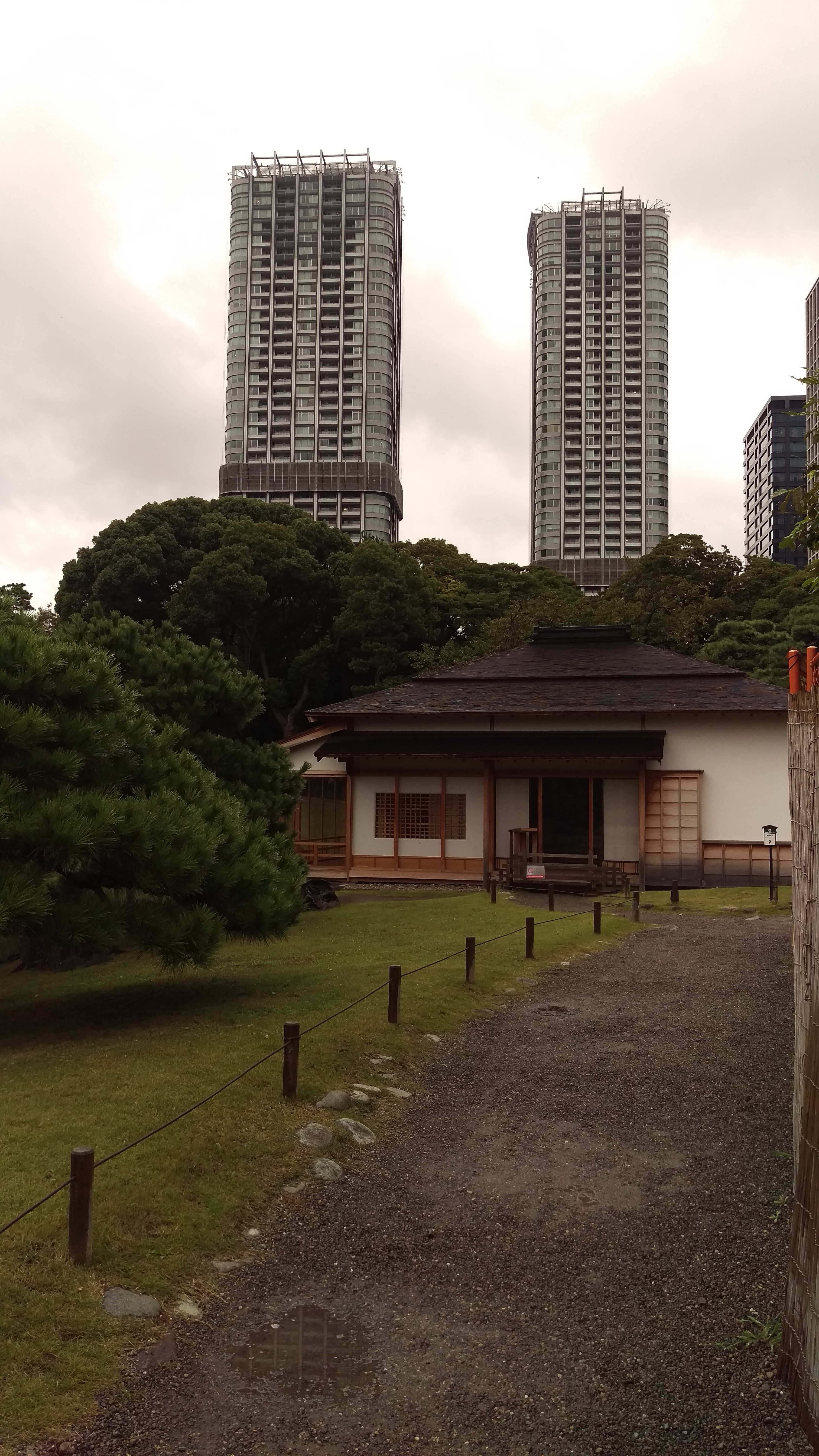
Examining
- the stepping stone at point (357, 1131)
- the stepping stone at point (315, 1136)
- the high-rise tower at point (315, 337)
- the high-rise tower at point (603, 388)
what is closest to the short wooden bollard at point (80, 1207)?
the stepping stone at point (315, 1136)

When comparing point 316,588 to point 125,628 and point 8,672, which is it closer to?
point 125,628

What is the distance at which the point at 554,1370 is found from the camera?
15.4ft

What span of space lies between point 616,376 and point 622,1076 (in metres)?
115

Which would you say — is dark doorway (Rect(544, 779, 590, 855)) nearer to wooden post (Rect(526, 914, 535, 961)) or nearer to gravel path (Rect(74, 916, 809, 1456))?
wooden post (Rect(526, 914, 535, 961))

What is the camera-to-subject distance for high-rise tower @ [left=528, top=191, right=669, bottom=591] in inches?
4461

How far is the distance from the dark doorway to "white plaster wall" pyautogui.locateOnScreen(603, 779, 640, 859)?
487 mm

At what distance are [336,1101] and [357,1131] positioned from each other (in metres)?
0.46

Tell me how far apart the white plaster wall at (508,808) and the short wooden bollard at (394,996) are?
14595 mm

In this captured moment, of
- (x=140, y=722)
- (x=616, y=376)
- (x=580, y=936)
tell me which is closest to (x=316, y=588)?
(x=580, y=936)

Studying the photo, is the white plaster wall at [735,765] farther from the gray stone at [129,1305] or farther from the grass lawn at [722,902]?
the gray stone at [129,1305]

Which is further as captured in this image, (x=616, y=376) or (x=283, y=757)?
(x=616, y=376)

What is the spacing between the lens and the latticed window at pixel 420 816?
82.5ft

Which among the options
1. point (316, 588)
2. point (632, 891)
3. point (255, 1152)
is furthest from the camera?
point (316, 588)

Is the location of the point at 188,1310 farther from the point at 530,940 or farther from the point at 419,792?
the point at 419,792
